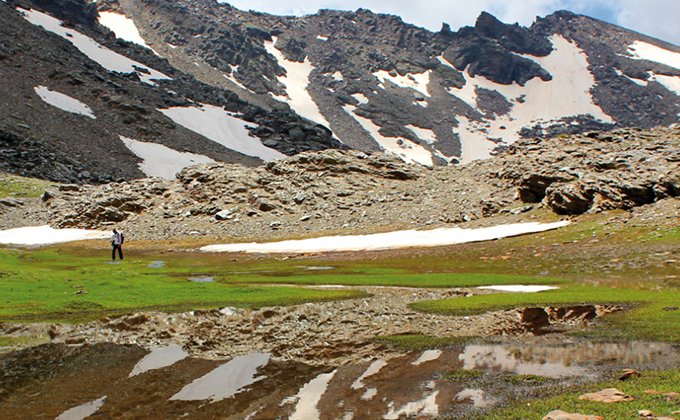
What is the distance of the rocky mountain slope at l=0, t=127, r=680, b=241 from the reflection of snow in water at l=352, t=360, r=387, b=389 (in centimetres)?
3300

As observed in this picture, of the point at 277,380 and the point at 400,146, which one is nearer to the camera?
the point at 277,380

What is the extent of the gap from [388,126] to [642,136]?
426ft

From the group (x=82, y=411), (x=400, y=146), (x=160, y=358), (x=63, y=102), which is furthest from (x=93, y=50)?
(x=82, y=411)

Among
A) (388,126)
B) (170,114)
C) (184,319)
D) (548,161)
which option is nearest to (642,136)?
(548,161)

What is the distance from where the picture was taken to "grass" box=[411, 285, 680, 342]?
9781 millimetres

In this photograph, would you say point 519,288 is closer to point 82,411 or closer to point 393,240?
point 82,411

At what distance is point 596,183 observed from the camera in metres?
36.4

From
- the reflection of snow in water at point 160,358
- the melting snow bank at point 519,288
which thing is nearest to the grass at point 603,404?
the reflection of snow in water at point 160,358

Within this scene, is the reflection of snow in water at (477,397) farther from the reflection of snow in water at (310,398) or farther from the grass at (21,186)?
the grass at (21,186)

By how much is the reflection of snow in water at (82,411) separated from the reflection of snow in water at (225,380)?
1.09 meters

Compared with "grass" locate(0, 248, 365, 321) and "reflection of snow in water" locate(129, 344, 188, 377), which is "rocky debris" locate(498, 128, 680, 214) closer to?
"grass" locate(0, 248, 365, 321)

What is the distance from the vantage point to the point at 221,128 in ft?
393

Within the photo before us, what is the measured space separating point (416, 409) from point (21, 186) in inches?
3619

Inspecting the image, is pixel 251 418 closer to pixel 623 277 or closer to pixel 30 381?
pixel 30 381
